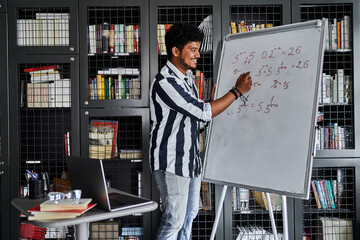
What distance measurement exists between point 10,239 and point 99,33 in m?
1.77

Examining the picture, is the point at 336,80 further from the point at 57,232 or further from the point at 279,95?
the point at 57,232

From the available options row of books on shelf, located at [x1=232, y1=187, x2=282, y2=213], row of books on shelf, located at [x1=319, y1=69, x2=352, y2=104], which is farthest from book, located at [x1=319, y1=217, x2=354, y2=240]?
row of books on shelf, located at [x1=319, y1=69, x2=352, y2=104]

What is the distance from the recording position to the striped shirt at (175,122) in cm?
221

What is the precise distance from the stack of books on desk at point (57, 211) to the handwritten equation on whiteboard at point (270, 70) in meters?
1.23

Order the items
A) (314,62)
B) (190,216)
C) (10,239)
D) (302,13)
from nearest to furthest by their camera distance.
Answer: (314,62) → (190,216) → (10,239) → (302,13)

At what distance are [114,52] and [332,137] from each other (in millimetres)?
1889

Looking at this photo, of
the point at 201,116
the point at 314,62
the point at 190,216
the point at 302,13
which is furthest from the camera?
the point at 302,13

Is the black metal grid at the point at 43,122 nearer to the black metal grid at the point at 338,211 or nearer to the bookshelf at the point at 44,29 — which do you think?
the bookshelf at the point at 44,29

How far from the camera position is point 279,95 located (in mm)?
2166

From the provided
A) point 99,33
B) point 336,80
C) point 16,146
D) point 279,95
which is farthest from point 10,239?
point 336,80

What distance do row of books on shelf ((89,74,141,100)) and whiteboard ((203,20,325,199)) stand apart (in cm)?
82

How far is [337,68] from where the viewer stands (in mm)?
3148

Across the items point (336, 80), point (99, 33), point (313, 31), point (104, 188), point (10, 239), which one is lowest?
point (10, 239)

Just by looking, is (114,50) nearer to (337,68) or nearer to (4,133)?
(4,133)
